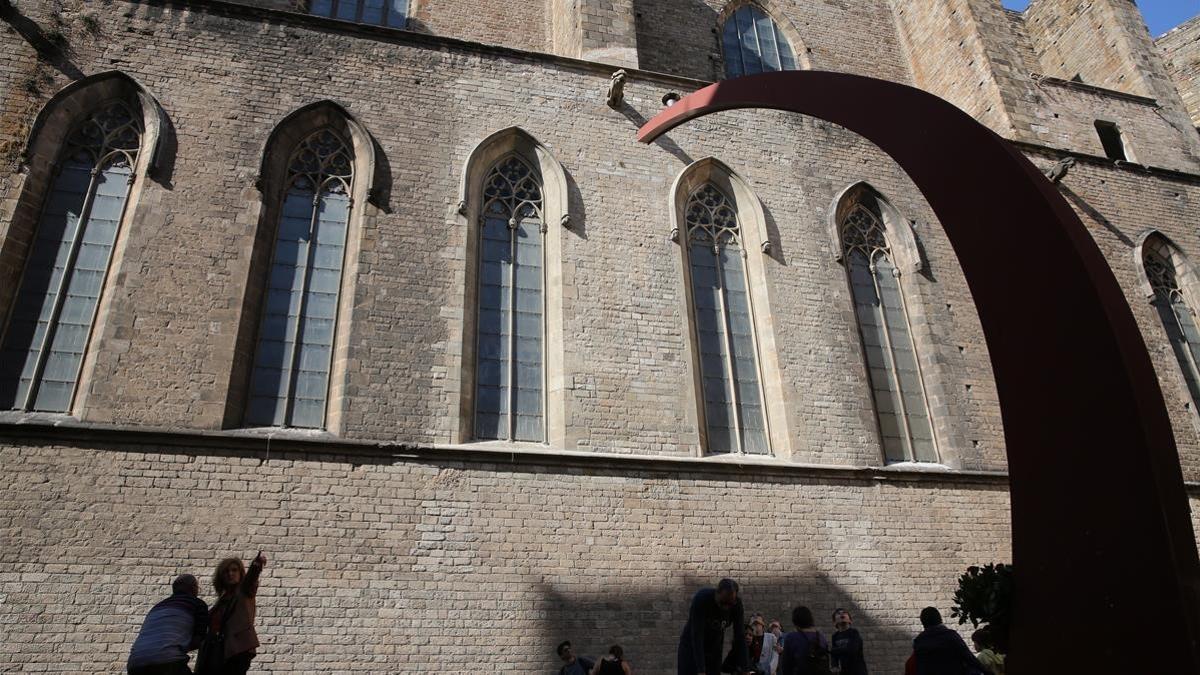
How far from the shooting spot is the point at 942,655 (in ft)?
12.6

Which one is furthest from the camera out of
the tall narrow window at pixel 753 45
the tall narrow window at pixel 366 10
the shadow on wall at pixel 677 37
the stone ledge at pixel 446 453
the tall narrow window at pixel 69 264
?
the tall narrow window at pixel 753 45

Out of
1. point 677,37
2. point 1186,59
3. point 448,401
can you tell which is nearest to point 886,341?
point 448,401

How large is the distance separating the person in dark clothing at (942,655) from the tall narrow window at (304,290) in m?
5.61

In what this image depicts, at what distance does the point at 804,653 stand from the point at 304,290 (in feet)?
19.5

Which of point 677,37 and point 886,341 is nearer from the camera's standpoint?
point 886,341

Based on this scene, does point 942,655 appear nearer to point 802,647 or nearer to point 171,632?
point 802,647

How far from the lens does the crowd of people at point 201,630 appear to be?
345 centimetres

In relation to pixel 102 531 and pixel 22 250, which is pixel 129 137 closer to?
pixel 22 250

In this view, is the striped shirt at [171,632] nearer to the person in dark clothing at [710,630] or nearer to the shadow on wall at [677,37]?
the person in dark clothing at [710,630]

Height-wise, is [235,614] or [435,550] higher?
[435,550]

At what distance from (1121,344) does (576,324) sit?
559cm

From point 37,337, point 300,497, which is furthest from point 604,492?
point 37,337

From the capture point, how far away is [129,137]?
799 centimetres

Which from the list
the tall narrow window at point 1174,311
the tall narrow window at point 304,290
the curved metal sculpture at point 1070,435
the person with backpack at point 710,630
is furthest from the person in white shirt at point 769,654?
the tall narrow window at point 1174,311
